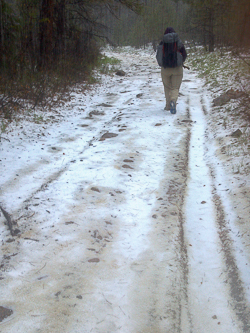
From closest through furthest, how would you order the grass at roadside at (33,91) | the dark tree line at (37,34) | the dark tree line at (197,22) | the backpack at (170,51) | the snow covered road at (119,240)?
1. the snow covered road at (119,240)
2. the dark tree line at (197,22)
3. the grass at roadside at (33,91)
4. the backpack at (170,51)
5. the dark tree line at (37,34)

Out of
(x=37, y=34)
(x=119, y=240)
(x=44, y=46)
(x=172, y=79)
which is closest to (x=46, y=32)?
(x=37, y=34)

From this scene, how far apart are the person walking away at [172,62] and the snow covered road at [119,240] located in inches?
94.4

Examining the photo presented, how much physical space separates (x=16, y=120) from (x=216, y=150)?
4163 mm

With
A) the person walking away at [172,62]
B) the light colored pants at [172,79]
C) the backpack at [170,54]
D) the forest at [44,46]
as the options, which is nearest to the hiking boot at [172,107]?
the person walking away at [172,62]

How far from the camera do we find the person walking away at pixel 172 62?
7348mm

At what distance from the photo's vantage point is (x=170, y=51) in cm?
742

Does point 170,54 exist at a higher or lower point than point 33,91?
higher

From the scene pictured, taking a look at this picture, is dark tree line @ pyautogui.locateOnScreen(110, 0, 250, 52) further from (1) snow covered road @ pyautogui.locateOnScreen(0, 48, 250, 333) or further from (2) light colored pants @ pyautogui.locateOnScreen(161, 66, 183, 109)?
(1) snow covered road @ pyautogui.locateOnScreen(0, 48, 250, 333)

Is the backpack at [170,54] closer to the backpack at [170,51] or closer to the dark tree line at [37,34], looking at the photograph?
the backpack at [170,51]

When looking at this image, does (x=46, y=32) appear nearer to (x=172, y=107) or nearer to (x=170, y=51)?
(x=170, y=51)

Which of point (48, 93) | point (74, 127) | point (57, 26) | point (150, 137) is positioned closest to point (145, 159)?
point (150, 137)

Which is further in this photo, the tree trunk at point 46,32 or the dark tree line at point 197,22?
the tree trunk at point 46,32

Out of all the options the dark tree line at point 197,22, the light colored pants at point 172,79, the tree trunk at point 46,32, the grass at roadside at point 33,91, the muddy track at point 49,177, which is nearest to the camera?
the muddy track at point 49,177

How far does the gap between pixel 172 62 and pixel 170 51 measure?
265 mm
